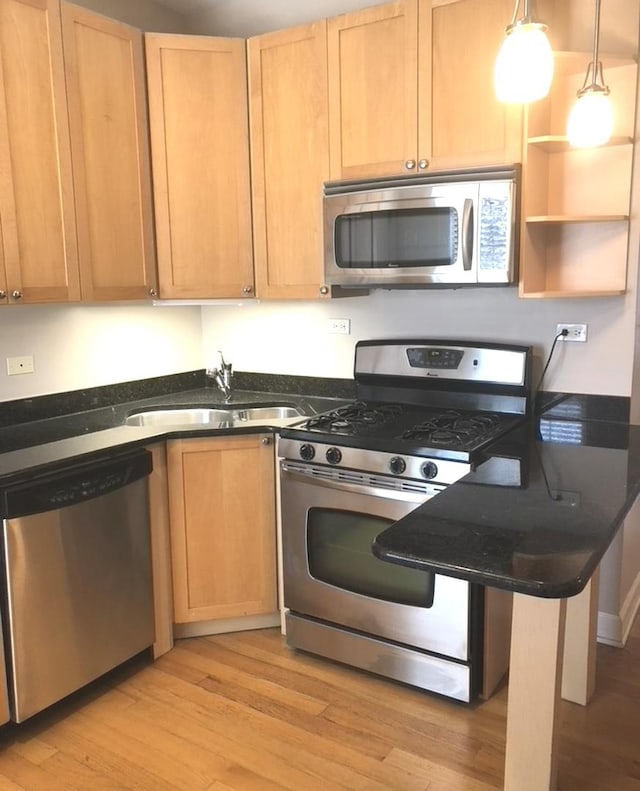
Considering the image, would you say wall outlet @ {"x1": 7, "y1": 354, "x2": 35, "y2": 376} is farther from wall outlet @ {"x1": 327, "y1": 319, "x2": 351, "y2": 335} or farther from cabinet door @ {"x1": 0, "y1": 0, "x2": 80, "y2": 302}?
wall outlet @ {"x1": 327, "y1": 319, "x2": 351, "y2": 335}

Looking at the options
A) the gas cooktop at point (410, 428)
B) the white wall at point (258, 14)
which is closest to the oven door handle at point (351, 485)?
the gas cooktop at point (410, 428)

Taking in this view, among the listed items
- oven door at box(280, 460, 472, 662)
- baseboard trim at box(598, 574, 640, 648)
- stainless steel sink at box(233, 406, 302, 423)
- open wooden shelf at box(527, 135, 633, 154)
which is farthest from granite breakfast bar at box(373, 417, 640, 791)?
stainless steel sink at box(233, 406, 302, 423)

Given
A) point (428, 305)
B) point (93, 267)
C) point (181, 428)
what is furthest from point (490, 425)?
point (93, 267)

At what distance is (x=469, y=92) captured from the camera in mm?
2498

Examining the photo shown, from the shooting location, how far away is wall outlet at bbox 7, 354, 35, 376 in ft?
9.27

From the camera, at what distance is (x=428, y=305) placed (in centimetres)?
304

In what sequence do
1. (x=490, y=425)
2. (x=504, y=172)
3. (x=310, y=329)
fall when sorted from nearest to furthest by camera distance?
(x=504, y=172) < (x=490, y=425) < (x=310, y=329)

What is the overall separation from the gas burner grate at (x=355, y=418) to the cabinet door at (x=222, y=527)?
239mm

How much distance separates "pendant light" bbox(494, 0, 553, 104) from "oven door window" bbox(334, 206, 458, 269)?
1.01 metres

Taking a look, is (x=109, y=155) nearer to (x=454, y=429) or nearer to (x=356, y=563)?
(x=454, y=429)

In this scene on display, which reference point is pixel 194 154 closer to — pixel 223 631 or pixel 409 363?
pixel 409 363

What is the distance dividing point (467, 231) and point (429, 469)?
836mm

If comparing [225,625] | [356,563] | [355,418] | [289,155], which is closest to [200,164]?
[289,155]

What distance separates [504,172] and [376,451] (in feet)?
3.42
